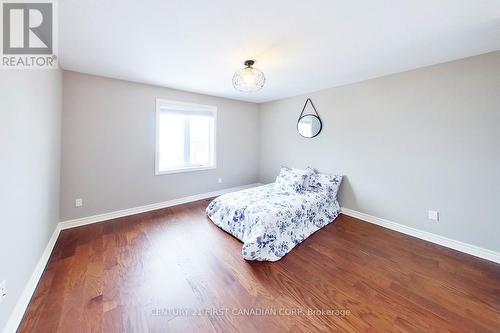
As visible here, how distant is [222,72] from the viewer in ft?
9.52

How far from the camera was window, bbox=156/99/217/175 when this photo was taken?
3746 millimetres

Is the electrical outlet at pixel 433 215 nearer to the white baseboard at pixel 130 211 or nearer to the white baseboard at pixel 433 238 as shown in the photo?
the white baseboard at pixel 433 238

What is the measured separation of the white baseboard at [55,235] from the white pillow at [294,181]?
5.21ft

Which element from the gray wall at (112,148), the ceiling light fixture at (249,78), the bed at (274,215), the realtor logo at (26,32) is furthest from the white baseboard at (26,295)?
the ceiling light fixture at (249,78)

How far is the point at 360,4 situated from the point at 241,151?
369 cm

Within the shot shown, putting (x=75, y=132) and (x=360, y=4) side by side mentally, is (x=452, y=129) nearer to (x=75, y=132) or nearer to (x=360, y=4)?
(x=360, y=4)

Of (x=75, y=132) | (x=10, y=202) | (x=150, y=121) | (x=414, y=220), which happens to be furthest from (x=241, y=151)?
(x=10, y=202)

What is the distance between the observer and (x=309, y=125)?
4039 mm

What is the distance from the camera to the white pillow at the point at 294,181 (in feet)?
11.4

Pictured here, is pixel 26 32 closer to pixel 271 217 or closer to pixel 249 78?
pixel 249 78

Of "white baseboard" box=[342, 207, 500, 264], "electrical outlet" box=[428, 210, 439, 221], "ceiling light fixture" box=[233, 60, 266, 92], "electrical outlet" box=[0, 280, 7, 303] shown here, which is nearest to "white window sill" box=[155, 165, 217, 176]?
"ceiling light fixture" box=[233, 60, 266, 92]

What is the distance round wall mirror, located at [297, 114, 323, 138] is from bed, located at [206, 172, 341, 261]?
102 cm

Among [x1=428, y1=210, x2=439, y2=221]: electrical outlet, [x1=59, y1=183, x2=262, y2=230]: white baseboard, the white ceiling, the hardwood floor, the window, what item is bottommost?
the hardwood floor

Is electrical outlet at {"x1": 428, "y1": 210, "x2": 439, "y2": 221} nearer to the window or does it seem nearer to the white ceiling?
the white ceiling
